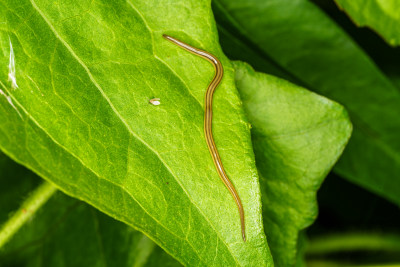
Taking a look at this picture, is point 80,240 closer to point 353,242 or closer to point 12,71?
point 12,71

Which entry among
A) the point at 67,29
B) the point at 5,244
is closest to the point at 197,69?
the point at 67,29

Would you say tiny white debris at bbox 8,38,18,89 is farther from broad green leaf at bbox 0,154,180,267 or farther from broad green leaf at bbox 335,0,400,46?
broad green leaf at bbox 335,0,400,46

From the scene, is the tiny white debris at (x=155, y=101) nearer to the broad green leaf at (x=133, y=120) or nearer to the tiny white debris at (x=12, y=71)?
the broad green leaf at (x=133, y=120)

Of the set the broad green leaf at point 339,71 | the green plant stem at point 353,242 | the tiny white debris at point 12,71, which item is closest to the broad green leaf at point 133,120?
the tiny white debris at point 12,71

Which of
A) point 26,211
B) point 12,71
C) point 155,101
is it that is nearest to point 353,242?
point 155,101

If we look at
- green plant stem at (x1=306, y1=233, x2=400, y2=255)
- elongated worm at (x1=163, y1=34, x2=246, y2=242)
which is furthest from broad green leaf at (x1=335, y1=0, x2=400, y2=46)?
green plant stem at (x1=306, y1=233, x2=400, y2=255)

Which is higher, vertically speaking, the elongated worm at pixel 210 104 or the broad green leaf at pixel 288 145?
the elongated worm at pixel 210 104
